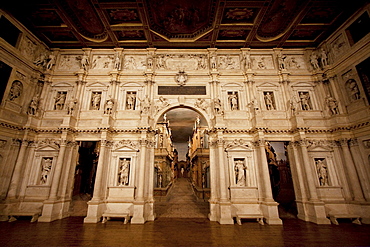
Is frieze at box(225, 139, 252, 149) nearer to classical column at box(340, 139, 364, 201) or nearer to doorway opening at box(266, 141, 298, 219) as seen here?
doorway opening at box(266, 141, 298, 219)

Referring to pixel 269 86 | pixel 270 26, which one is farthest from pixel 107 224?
pixel 270 26

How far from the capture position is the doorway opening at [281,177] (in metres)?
11.8

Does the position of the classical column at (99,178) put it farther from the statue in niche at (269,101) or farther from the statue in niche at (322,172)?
the statue in niche at (322,172)

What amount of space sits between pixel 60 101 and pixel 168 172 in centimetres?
1406

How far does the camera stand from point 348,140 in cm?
893

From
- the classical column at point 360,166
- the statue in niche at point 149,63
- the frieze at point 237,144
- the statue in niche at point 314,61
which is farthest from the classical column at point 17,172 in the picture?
the statue in niche at point 314,61

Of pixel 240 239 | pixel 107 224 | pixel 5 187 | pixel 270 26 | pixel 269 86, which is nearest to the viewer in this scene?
pixel 240 239

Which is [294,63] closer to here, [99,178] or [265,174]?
[265,174]

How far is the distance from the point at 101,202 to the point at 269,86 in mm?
12024

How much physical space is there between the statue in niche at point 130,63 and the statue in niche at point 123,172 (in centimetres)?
620

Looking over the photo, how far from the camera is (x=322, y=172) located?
356 inches

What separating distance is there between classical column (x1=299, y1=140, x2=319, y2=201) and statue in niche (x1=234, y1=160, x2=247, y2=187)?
3121 millimetres

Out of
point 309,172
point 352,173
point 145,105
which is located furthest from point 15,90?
point 352,173

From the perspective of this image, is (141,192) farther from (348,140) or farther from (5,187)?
(348,140)
